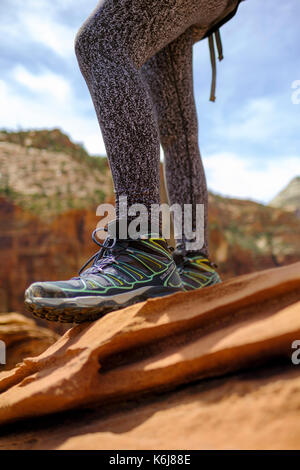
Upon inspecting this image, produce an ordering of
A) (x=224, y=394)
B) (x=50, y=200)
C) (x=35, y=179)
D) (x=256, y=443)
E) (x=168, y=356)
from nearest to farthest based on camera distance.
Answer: (x=256, y=443), (x=224, y=394), (x=168, y=356), (x=50, y=200), (x=35, y=179)

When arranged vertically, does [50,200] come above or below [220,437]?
above

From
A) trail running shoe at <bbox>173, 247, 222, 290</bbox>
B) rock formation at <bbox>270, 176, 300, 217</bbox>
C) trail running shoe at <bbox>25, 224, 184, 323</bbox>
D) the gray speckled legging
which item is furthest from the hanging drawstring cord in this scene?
rock formation at <bbox>270, 176, 300, 217</bbox>

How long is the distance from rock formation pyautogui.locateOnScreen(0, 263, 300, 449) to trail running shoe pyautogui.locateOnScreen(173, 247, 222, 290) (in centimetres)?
30

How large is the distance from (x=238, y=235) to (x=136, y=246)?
16215mm

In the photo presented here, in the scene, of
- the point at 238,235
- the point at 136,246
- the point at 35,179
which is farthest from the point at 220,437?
the point at 238,235

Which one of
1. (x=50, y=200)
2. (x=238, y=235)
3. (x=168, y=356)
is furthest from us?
(x=238, y=235)

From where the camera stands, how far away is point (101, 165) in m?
14.3

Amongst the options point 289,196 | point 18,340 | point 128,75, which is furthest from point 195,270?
point 289,196

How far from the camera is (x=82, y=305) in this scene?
1.01 metres

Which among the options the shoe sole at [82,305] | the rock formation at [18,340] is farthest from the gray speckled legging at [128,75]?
the rock formation at [18,340]

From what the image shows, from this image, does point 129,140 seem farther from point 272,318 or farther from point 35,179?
point 35,179

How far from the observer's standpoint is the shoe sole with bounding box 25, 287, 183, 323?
0.96 m

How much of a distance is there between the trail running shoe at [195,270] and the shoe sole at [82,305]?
0.60ft
